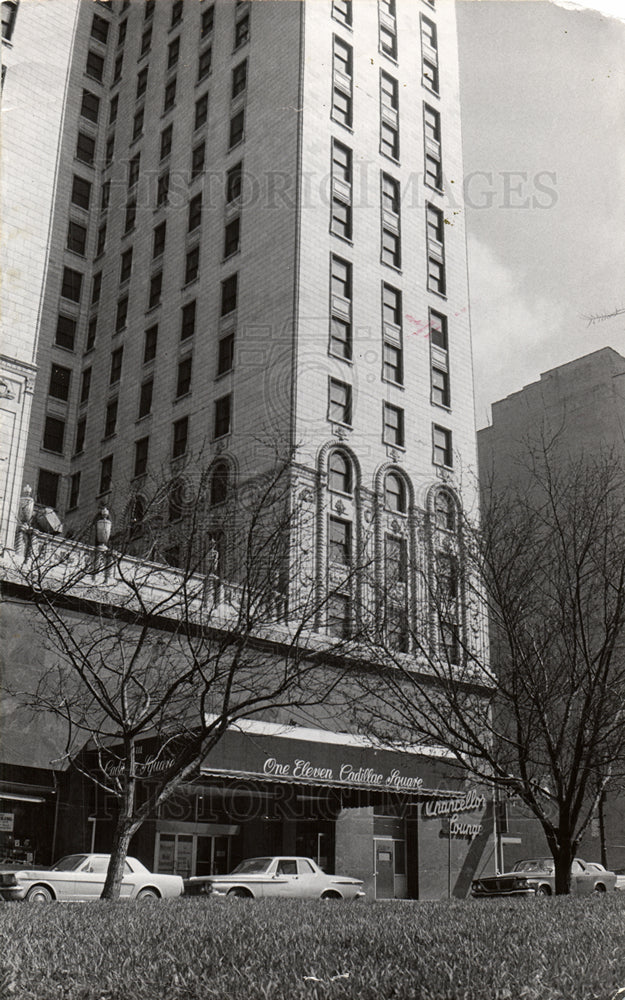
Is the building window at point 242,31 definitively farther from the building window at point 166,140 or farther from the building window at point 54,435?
the building window at point 54,435

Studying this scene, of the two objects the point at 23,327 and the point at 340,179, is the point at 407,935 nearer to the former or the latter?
the point at 23,327

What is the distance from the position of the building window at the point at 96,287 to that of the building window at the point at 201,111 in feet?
32.8

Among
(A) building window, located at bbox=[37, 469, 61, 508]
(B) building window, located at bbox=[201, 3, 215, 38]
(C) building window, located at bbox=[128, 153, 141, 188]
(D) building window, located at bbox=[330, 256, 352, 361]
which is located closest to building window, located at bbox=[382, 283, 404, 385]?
(D) building window, located at bbox=[330, 256, 352, 361]

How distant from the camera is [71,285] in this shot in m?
51.9

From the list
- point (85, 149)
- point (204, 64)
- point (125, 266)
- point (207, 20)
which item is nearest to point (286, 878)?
point (125, 266)

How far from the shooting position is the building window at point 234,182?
4600 cm

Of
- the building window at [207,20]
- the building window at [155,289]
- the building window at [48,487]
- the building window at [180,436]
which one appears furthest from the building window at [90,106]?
the building window at [180,436]

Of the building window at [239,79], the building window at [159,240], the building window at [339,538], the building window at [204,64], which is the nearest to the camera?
the building window at [339,538]

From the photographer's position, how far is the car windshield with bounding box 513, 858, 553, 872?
96.9ft

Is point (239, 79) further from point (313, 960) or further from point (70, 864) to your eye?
point (313, 960)

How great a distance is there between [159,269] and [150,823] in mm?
29921

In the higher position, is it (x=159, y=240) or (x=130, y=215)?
(x=130, y=215)

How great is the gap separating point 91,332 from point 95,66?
18.9 meters

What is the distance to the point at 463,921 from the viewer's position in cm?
716
